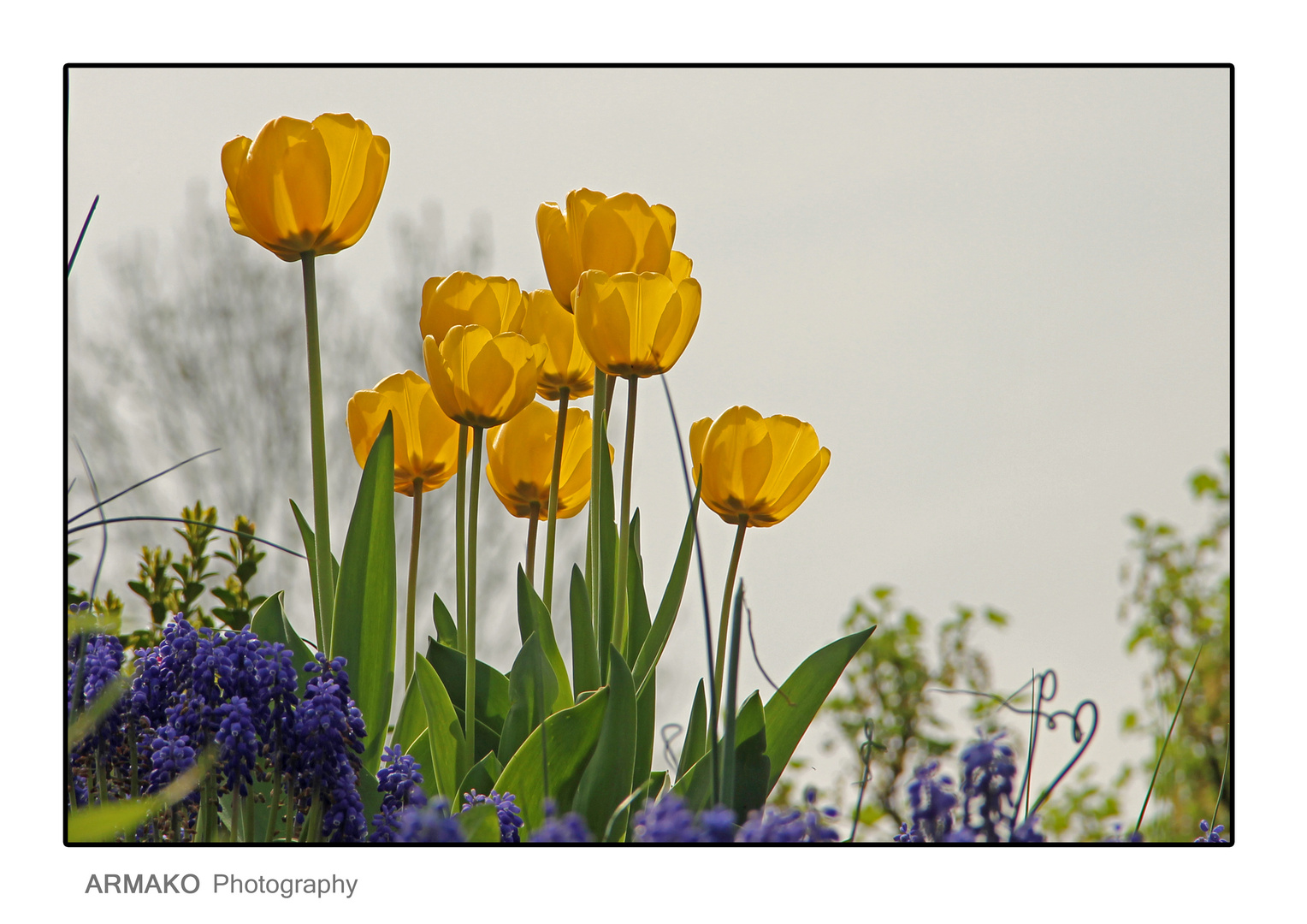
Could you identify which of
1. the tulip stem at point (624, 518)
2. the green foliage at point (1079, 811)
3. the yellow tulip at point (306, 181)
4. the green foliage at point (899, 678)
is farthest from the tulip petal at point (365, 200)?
the green foliage at point (899, 678)

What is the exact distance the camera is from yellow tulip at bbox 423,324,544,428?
0.73m

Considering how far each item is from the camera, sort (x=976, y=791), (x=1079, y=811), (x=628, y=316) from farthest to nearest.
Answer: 1. (x=1079, y=811)
2. (x=628, y=316)
3. (x=976, y=791)

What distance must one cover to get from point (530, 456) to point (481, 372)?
0.58 ft

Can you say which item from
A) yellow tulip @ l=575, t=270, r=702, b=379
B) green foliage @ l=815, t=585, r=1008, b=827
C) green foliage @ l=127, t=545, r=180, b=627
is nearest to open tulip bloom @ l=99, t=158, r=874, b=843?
yellow tulip @ l=575, t=270, r=702, b=379

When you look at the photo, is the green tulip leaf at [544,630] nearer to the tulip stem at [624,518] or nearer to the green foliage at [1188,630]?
the tulip stem at [624,518]

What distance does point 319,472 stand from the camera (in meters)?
0.76

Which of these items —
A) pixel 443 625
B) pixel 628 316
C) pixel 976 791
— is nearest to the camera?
pixel 976 791

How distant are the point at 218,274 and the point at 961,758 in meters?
3.56

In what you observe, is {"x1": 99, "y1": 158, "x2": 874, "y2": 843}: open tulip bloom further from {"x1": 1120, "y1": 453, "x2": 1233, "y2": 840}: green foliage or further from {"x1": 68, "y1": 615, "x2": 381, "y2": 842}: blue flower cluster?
{"x1": 1120, "y1": 453, "x2": 1233, "y2": 840}: green foliage

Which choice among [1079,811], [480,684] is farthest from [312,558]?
[1079,811]

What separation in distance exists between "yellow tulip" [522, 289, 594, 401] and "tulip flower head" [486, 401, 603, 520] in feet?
0.10

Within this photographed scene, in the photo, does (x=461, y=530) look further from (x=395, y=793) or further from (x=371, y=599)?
(x=395, y=793)
